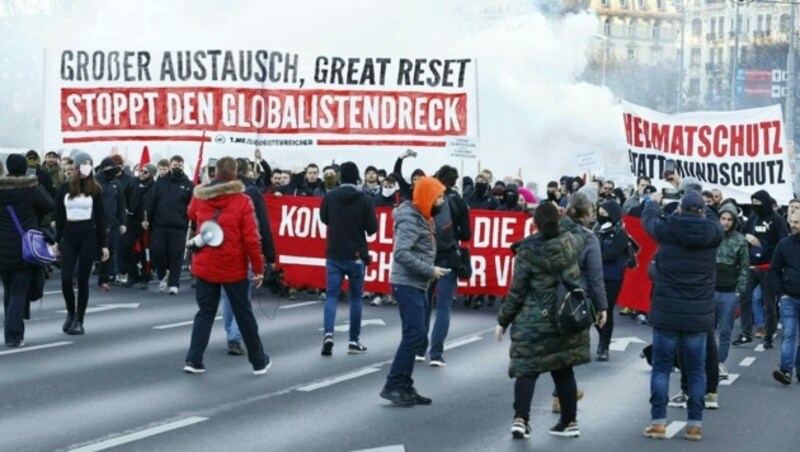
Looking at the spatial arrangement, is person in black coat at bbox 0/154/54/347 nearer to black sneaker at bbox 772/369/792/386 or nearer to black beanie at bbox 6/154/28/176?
black beanie at bbox 6/154/28/176

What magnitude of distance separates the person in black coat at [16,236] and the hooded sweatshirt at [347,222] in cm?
262

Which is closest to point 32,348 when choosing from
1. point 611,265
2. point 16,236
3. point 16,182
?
point 16,236

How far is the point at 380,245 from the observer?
24281mm

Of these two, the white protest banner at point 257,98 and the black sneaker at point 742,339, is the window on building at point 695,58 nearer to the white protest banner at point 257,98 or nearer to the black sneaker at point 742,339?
the white protest banner at point 257,98

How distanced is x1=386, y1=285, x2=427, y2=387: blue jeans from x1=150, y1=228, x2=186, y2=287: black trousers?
36.3 ft

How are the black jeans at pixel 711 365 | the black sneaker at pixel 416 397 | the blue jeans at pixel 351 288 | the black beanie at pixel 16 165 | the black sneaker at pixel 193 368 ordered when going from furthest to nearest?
the blue jeans at pixel 351 288 < the black beanie at pixel 16 165 < the black sneaker at pixel 193 368 < the black sneaker at pixel 416 397 < the black jeans at pixel 711 365

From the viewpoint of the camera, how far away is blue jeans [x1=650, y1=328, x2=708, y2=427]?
12.4m

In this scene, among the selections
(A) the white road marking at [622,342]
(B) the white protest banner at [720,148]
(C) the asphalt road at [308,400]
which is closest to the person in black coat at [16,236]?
(C) the asphalt road at [308,400]

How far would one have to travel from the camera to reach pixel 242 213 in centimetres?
1475

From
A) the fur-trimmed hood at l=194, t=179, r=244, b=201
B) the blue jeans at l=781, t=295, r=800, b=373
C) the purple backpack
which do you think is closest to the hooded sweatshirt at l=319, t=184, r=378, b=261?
the fur-trimmed hood at l=194, t=179, r=244, b=201

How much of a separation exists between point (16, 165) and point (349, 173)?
3.01 meters

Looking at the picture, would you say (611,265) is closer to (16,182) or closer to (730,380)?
(730,380)

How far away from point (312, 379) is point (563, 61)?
50.0m

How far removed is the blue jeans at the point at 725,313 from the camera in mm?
16031
